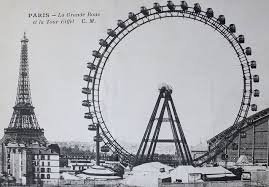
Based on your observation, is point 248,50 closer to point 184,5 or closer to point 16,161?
point 184,5

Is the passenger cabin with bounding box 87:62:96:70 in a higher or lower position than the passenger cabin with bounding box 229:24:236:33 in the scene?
lower

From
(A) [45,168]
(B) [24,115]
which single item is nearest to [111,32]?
(B) [24,115]

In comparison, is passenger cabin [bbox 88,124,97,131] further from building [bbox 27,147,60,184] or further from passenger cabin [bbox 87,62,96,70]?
passenger cabin [bbox 87,62,96,70]

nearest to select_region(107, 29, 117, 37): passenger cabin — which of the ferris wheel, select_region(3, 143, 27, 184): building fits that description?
the ferris wheel

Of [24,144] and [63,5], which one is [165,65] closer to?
[63,5]

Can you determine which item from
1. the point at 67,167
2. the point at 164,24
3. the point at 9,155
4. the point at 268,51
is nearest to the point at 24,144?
the point at 9,155

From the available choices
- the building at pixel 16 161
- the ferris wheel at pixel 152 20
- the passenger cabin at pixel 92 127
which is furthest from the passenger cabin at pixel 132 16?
the building at pixel 16 161
